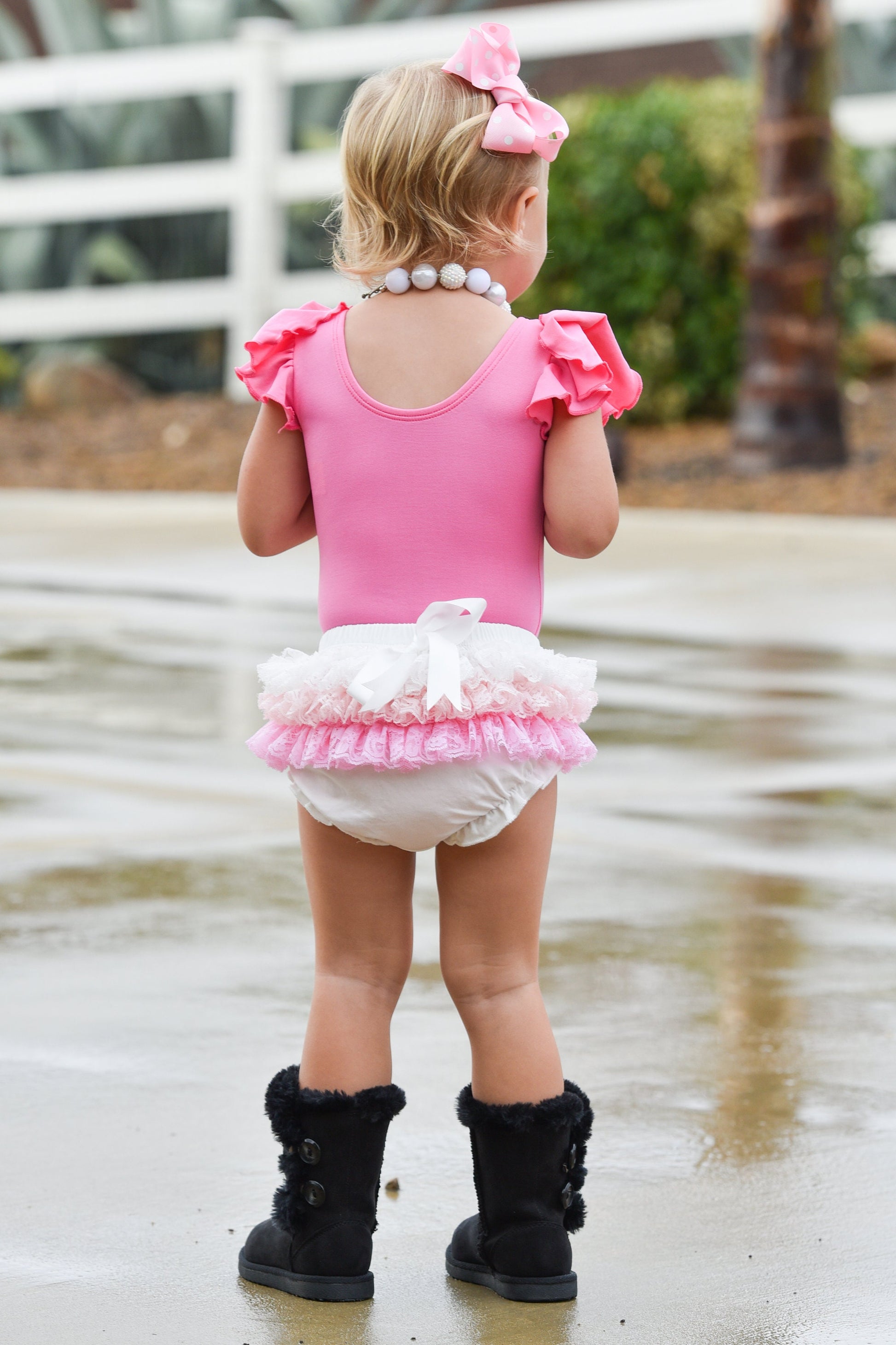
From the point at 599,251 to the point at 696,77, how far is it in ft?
14.5

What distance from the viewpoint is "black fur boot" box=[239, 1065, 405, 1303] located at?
2.93 metres

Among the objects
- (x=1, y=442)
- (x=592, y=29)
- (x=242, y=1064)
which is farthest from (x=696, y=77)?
(x=242, y=1064)

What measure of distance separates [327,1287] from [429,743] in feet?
2.50

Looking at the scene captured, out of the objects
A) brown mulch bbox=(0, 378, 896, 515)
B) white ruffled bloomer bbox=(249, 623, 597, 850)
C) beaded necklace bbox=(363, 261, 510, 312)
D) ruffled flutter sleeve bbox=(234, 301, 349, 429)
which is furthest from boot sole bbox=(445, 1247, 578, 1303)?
brown mulch bbox=(0, 378, 896, 515)

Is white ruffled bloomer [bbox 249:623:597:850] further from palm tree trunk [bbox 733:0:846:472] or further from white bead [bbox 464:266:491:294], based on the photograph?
palm tree trunk [bbox 733:0:846:472]

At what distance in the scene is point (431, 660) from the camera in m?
2.86

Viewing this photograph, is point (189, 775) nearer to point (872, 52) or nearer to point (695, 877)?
point (695, 877)

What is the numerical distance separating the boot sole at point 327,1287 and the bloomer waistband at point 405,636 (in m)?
0.86

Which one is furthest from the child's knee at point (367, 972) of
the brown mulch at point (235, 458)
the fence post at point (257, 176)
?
the fence post at point (257, 176)

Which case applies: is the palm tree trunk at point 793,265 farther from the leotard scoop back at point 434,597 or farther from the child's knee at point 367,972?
the child's knee at point 367,972

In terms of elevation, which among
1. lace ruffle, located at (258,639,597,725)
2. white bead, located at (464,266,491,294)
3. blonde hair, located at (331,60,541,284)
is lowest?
lace ruffle, located at (258,639,597,725)

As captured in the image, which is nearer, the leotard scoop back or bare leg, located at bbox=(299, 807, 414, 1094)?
the leotard scoop back

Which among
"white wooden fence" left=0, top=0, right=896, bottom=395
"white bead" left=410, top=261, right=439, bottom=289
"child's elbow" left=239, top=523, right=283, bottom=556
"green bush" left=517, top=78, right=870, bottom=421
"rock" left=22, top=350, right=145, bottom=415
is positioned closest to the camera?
"white bead" left=410, top=261, right=439, bottom=289

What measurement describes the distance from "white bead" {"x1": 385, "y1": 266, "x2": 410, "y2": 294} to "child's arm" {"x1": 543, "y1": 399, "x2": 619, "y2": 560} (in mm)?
282
